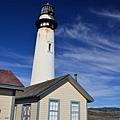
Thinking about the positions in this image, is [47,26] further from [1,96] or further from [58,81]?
[1,96]

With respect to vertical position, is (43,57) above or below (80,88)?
above

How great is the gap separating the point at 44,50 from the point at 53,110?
31.3 feet

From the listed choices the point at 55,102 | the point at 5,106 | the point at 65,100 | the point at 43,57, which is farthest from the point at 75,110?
the point at 43,57

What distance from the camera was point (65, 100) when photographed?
14.2 meters

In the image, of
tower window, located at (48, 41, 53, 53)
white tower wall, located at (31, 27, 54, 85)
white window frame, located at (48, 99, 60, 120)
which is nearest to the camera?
white window frame, located at (48, 99, 60, 120)

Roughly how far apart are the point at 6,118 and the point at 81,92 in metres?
6.90

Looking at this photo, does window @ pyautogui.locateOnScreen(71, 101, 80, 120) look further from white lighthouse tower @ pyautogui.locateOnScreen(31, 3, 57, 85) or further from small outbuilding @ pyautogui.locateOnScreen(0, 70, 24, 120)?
white lighthouse tower @ pyautogui.locateOnScreen(31, 3, 57, 85)

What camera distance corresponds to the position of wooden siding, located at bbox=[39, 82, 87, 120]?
13.0m

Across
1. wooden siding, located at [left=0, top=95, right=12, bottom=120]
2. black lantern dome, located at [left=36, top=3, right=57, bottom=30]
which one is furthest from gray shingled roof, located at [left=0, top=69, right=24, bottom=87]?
black lantern dome, located at [left=36, top=3, right=57, bottom=30]

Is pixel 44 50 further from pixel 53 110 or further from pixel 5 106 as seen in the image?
pixel 5 106

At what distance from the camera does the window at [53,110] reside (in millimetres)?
13289

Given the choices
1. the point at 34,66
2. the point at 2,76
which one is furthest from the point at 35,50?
the point at 2,76

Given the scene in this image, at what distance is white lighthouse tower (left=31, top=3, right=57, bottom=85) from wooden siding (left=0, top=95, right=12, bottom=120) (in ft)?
33.3

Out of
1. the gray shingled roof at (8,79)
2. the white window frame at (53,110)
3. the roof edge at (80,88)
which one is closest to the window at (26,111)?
the white window frame at (53,110)
